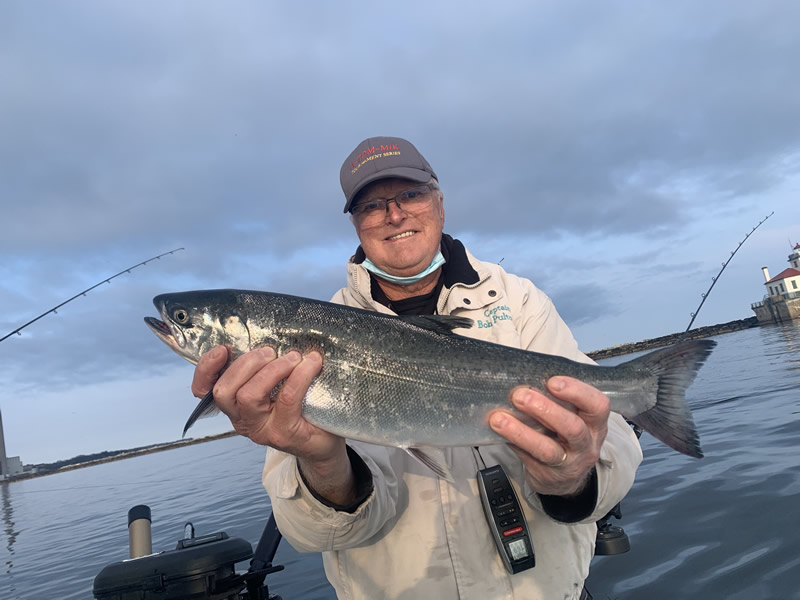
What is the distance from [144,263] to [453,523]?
15.7 metres

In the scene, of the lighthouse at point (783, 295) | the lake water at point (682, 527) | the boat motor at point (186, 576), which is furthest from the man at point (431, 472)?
the lighthouse at point (783, 295)

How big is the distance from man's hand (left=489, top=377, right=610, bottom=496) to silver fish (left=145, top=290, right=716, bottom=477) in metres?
0.27

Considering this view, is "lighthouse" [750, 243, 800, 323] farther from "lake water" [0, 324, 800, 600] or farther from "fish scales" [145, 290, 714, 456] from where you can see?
"fish scales" [145, 290, 714, 456]

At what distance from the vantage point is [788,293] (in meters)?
83.2

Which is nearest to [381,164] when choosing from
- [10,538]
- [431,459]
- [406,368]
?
[406,368]

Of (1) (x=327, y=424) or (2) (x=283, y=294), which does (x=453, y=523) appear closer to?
(1) (x=327, y=424)

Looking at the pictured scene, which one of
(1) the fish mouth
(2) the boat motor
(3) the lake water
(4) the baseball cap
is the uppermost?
(4) the baseball cap

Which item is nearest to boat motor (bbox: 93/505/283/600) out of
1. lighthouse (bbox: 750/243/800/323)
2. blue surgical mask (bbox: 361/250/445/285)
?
blue surgical mask (bbox: 361/250/445/285)

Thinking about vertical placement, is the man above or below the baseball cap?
below

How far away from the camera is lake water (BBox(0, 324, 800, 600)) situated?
6.23 metres

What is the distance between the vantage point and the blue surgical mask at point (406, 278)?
450 cm

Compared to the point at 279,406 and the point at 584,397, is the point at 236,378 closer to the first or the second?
the point at 279,406

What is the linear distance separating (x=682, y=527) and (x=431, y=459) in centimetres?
657

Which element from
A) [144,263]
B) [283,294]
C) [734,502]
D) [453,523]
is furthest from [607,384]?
[144,263]
